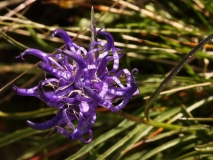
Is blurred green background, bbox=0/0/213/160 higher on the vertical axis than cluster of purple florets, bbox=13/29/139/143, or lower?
lower

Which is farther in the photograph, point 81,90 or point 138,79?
point 138,79

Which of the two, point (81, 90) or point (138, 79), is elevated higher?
point (81, 90)

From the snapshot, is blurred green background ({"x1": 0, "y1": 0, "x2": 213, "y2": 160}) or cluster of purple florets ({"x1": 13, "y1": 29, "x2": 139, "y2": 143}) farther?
blurred green background ({"x1": 0, "y1": 0, "x2": 213, "y2": 160})

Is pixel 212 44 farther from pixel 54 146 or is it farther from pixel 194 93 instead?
pixel 54 146

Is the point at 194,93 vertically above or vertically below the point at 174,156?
above

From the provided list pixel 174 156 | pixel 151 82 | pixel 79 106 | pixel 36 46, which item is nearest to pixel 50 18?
pixel 36 46

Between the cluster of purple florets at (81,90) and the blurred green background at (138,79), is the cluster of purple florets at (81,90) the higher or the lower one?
the higher one

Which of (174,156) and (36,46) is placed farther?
(36,46)

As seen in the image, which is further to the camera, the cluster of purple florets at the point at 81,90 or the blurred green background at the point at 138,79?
the blurred green background at the point at 138,79
